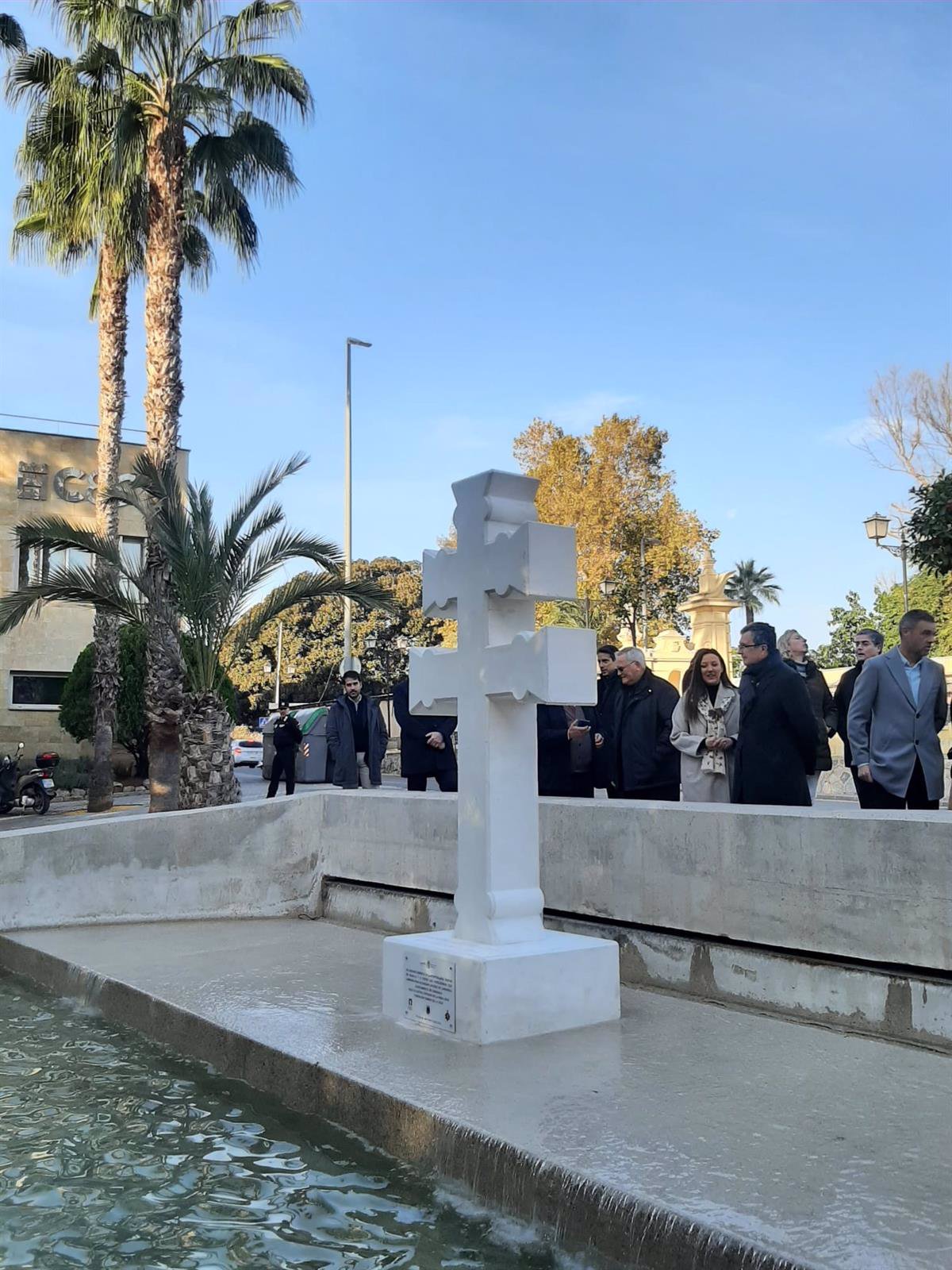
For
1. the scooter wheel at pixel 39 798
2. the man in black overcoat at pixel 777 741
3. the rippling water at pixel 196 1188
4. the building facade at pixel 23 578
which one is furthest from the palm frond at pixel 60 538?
the building facade at pixel 23 578

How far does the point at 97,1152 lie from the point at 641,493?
34.2 meters

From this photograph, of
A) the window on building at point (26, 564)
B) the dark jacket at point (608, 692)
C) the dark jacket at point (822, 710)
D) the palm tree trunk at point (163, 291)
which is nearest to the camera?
the dark jacket at point (608, 692)

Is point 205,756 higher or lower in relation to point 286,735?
lower

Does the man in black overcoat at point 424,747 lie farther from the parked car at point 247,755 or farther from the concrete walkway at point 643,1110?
the parked car at point 247,755

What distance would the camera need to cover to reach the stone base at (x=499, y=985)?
4180 mm

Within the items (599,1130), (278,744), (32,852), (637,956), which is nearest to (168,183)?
(278,744)

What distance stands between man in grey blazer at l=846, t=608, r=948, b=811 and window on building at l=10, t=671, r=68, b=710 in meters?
24.8

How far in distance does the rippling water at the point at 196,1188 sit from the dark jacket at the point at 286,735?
1253 cm

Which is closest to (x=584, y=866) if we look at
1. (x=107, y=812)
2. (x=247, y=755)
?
(x=107, y=812)

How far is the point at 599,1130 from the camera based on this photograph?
10.3 ft

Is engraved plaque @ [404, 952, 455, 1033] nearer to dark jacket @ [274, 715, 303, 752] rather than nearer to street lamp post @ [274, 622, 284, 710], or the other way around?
dark jacket @ [274, 715, 303, 752]

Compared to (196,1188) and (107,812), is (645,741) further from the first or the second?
(107,812)

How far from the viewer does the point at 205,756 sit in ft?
44.5

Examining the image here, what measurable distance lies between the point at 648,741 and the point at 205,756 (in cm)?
755
